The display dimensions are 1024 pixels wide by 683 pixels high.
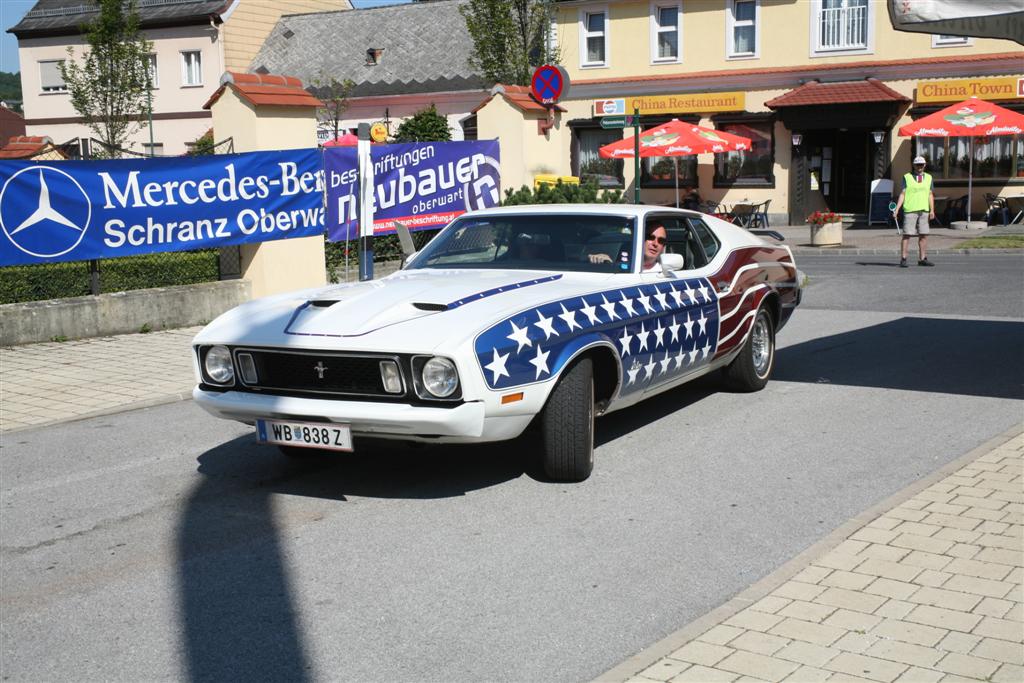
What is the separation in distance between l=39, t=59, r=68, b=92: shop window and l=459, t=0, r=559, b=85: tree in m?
26.7

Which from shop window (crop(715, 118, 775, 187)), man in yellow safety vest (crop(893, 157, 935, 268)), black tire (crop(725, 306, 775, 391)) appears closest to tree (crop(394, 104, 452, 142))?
shop window (crop(715, 118, 775, 187))

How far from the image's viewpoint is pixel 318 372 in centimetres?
618

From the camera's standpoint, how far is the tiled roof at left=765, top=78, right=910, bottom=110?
30.3 m

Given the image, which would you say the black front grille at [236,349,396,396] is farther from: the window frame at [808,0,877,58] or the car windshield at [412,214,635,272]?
the window frame at [808,0,877,58]

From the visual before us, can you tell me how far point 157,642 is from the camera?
454 cm

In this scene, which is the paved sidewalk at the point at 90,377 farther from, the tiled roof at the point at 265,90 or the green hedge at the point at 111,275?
the tiled roof at the point at 265,90

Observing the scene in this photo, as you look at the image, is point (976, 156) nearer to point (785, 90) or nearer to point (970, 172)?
point (970, 172)

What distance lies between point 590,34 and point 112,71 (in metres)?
17.4

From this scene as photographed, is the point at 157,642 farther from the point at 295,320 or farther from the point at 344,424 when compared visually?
the point at 295,320

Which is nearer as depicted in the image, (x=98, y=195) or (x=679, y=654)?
(x=679, y=654)

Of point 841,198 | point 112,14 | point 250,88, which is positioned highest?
point 112,14

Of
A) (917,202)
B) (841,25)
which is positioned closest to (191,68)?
(841,25)

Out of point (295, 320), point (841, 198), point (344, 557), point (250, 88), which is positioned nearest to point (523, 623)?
point (344, 557)

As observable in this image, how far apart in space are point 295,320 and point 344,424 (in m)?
0.77
